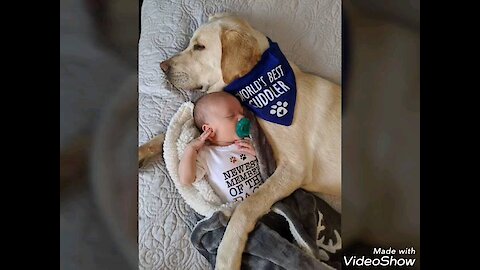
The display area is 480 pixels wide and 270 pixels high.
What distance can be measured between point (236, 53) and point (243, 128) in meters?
0.18

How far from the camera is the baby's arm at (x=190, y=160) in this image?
50.7 inches

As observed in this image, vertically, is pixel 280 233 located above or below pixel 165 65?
below

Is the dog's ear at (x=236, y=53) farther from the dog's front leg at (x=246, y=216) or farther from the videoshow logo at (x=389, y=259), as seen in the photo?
the videoshow logo at (x=389, y=259)

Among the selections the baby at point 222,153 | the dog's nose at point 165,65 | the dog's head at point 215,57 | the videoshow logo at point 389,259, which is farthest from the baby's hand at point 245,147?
the videoshow logo at point 389,259

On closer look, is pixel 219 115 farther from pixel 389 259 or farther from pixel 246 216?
pixel 389 259

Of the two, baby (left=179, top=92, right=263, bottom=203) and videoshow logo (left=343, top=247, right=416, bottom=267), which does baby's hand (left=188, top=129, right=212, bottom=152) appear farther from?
videoshow logo (left=343, top=247, right=416, bottom=267)

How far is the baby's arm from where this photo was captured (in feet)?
4.23

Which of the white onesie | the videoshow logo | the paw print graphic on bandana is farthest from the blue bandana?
the videoshow logo

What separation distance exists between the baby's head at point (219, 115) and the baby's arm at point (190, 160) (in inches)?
1.0

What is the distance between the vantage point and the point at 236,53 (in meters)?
1.30

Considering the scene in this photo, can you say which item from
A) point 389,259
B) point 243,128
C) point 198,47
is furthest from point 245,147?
point 389,259
